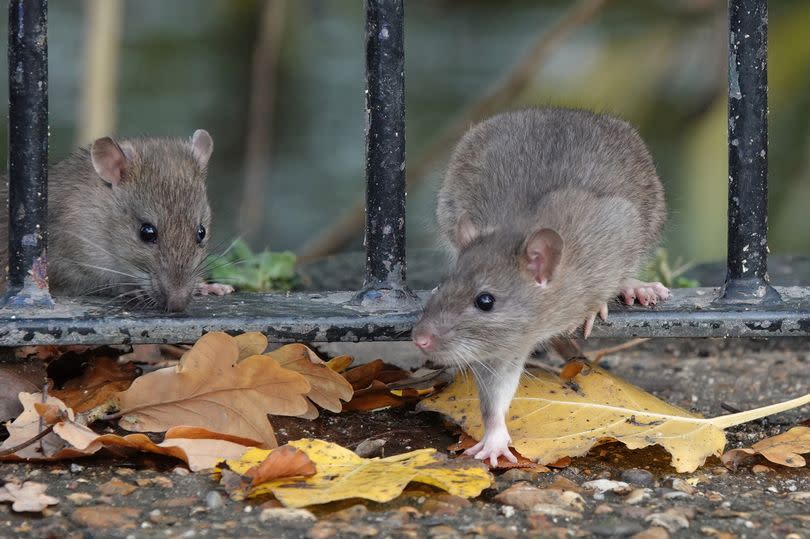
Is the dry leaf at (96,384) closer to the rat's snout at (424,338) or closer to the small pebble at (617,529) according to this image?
the rat's snout at (424,338)

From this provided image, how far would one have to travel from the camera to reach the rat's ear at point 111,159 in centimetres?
456

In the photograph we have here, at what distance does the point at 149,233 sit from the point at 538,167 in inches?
57.7

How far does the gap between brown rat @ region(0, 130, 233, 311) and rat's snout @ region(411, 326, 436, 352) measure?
1.25 metres

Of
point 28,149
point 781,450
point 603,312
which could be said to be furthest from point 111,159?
point 781,450

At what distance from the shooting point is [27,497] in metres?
2.85

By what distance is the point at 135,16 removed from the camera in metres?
7.89

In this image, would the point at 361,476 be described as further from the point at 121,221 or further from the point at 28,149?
the point at 121,221

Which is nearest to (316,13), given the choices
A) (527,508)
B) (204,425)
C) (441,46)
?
(441,46)

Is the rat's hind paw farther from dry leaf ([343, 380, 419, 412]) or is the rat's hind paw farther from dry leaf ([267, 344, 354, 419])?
dry leaf ([267, 344, 354, 419])

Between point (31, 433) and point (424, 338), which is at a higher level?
point (424, 338)

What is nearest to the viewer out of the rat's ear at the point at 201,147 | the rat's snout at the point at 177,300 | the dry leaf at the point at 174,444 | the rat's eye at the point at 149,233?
the dry leaf at the point at 174,444

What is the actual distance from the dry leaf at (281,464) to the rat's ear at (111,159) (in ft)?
6.39

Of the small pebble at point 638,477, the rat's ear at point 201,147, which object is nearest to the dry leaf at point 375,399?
the small pebble at point 638,477

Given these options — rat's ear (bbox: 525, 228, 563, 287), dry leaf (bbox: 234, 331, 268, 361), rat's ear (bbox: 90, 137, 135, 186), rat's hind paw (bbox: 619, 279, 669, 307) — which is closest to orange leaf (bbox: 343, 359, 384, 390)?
dry leaf (bbox: 234, 331, 268, 361)
